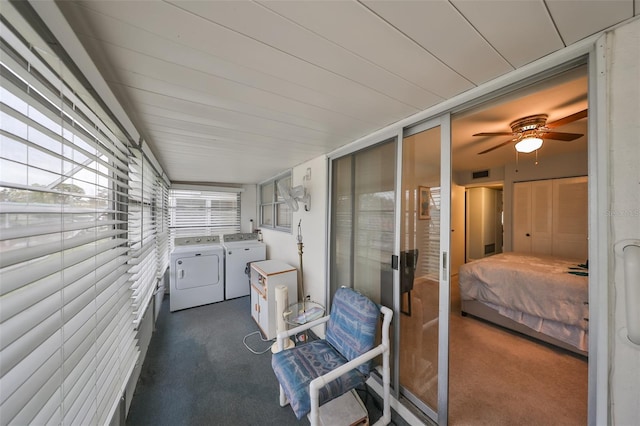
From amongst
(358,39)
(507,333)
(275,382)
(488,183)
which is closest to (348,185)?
(358,39)

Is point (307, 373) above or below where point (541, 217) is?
below

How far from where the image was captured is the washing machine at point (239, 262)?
3.82 metres

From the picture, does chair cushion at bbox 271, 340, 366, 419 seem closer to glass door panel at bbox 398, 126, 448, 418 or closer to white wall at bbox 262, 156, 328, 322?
glass door panel at bbox 398, 126, 448, 418

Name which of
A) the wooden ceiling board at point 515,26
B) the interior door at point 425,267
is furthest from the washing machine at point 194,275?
the wooden ceiling board at point 515,26

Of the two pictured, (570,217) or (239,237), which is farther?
(239,237)

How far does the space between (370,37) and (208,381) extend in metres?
2.78

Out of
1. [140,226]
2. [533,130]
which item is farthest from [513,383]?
[140,226]

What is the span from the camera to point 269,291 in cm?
267

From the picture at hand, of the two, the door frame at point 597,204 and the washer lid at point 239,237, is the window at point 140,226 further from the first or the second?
the door frame at point 597,204

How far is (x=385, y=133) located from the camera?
179cm

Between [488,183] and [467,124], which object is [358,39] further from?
[488,183]

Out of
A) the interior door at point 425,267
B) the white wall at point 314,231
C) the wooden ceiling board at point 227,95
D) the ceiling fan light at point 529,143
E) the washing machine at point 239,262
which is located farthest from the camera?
the washing machine at point 239,262

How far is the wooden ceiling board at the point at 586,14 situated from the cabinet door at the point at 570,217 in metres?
3.96

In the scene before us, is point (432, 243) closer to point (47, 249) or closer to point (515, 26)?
point (515, 26)
